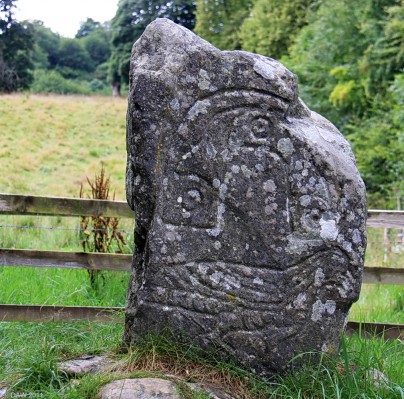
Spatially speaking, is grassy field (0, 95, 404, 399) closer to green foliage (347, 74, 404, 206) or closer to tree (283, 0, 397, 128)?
green foliage (347, 74, 404, 206)

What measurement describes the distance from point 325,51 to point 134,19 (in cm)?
3105

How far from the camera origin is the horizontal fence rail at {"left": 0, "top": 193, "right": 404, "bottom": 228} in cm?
584

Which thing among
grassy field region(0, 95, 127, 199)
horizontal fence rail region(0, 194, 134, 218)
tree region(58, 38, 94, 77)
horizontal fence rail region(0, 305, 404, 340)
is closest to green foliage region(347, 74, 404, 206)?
grassy field region(0, 95, 127, 199)

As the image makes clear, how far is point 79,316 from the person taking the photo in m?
5.64

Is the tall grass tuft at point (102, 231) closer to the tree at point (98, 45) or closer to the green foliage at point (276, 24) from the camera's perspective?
the green foliage at point (276, 24)

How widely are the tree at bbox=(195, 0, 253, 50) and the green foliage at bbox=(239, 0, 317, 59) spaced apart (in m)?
6.18

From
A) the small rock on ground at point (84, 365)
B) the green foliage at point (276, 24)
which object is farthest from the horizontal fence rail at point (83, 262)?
the green foliage at point (276, 24)

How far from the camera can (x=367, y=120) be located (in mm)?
17453

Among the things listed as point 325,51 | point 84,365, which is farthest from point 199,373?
point 325,51

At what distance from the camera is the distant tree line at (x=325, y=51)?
16.3m

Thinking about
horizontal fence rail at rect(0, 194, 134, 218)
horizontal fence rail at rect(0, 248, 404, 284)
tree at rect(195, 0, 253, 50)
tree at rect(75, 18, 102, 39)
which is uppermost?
tree at rect(75, 18, 102, 39)

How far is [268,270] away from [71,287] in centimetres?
287

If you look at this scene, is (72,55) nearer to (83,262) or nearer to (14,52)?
(14,52)

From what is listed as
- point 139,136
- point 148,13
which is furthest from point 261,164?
point 148,13
